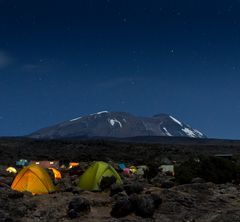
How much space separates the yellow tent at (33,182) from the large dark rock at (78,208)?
4609mm

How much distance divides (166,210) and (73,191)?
4.47m

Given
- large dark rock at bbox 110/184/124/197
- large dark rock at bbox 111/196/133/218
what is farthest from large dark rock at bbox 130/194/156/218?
large dark rock at bbox 110/184/124/197

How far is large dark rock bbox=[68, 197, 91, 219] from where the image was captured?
1284 cm

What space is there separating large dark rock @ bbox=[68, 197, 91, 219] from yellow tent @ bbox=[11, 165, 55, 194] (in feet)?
15.1

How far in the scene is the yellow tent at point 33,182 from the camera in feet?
57.9

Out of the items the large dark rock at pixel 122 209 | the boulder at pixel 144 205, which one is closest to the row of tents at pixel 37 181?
the boulder at pixel 144 205

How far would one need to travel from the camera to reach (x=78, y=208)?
13055 millimetres

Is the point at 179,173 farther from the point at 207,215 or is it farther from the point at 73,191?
the point at 207,215

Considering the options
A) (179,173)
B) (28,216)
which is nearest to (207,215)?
(28,216)

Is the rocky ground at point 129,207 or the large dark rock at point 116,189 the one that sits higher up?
the large dark rock at point 116,189

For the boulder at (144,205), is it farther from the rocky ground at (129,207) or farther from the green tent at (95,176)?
the green tent at (95,176)

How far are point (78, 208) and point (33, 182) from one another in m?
5.14

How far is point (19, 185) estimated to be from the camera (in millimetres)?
17891

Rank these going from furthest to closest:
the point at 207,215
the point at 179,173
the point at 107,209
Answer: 1. the point at 179,173
2. the point at 107,209
3. the point at 207,215
